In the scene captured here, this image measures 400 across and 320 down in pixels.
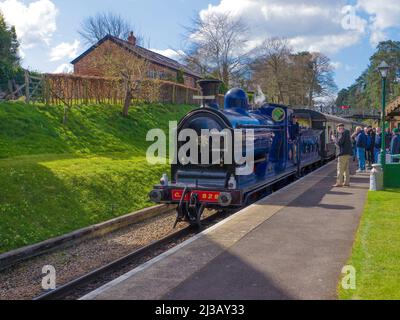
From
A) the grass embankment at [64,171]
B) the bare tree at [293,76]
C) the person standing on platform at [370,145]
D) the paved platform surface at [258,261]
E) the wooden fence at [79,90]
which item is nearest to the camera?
the paved platform surface at [258,261]

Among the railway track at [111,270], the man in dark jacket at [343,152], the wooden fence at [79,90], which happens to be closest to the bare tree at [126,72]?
the wooden fence at [79,90]

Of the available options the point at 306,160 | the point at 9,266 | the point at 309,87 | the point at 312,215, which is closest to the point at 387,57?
the point at 309,87

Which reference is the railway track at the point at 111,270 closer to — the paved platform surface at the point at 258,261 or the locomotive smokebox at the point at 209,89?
the paved platform surface at the point at 258,261

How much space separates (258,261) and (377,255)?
1.72m

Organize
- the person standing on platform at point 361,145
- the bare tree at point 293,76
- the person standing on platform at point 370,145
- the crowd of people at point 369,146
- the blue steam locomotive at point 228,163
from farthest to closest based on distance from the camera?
the bare tree at point 293,76 < the person standing on platform at point 370,145 < the person standing on platform at point 361,145 < the crowd of people at point 369,146 < the blue steam locomotive at point 228,163

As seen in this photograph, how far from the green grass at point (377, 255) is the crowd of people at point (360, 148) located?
3144mm

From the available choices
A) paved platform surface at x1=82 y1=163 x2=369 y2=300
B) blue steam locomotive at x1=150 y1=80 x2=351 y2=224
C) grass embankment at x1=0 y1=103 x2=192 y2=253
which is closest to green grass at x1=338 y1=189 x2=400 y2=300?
paved platform surface at x1=82 y1=163 x2=369 y2=300

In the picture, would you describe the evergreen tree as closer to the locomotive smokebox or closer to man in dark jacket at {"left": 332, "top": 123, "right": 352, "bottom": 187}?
man in dark jacket at {"left": 332, "top": 123, "right": 352, "bottom": 187}

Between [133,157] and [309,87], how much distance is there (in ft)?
167

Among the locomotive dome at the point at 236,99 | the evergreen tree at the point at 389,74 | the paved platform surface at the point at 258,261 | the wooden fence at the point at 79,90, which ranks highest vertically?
the evergreen tree at the point at 389,74

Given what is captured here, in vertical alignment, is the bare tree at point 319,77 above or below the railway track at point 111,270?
above

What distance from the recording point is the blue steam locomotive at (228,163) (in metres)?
10.0

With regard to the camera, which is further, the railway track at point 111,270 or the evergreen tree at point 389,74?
the evergreen tree at point 389,74

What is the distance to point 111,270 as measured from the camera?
294 inches
